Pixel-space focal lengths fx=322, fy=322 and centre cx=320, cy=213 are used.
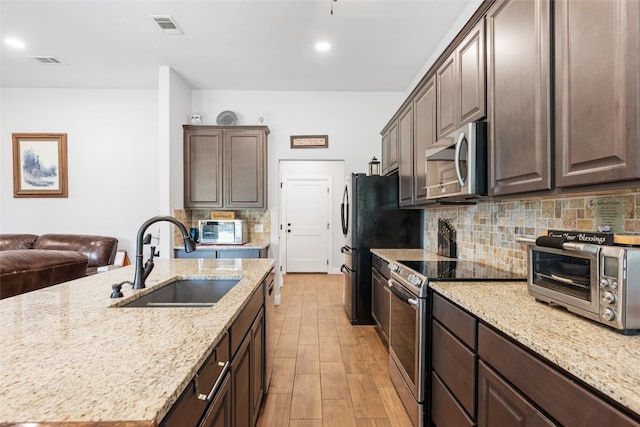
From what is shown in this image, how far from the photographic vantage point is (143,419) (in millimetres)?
542

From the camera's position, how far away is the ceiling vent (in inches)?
112

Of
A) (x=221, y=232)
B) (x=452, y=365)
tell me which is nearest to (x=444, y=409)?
(x=452, y=365)

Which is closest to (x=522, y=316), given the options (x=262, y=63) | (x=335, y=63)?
(x=335, y=63)

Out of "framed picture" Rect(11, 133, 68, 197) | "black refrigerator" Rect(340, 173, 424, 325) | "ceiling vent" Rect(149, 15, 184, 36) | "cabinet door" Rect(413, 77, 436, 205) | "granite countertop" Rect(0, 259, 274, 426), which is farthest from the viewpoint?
"framed picture" Rect(11, 133, 68, 197)

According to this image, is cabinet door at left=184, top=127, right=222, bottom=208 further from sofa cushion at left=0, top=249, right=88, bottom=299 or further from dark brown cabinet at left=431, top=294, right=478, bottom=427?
dark brown cabinet at left=431, top=294, right=478, bottom=427

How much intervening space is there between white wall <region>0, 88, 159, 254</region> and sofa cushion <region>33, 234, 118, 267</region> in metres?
0.37

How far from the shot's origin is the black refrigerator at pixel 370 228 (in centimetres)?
352

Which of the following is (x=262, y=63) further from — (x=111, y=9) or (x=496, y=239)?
(x=496, y=239)

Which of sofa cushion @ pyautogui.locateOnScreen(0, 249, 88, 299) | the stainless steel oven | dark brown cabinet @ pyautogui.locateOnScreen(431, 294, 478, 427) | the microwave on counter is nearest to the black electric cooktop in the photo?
the stainless steel oven

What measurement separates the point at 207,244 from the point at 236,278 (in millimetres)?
2343

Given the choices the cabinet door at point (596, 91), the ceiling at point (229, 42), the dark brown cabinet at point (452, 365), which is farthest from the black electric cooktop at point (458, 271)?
the ceiling at point (229, 42)

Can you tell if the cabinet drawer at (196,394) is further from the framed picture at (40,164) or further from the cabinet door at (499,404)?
the framed picture at (40,164)

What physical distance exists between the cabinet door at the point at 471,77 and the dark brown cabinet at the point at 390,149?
145cm

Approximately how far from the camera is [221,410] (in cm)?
103
